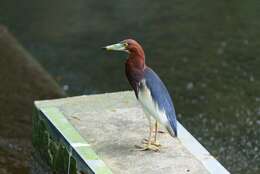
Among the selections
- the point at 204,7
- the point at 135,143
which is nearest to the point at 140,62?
the point at 135,143

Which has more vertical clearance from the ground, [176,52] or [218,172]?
[218,172]

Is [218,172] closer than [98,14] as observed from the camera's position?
Yes

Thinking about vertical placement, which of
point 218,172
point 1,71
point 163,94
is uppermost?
point 163,94

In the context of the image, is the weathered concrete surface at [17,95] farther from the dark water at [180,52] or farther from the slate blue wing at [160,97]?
the slate blue wing at [160,97]

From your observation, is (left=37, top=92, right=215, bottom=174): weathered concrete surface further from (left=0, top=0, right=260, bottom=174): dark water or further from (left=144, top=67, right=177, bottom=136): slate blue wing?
(left=0, top=0, right=260, bottom=174): dark water

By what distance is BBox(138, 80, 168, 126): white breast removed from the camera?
509 centimetres

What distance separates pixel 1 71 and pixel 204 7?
3050 millimetres

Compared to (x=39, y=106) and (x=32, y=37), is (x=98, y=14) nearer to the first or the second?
(x=32, y=37)

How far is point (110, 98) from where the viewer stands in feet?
20.2

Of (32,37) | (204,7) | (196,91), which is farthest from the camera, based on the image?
(204,7)

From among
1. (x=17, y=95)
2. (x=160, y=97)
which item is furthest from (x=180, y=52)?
(x=160, y=97)

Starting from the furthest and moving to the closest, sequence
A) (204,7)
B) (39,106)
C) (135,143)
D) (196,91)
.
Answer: (204,7), (196,91), (39,106), (135,143)

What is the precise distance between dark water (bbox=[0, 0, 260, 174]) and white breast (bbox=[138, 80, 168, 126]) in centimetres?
182

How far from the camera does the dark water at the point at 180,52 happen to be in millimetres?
7609
